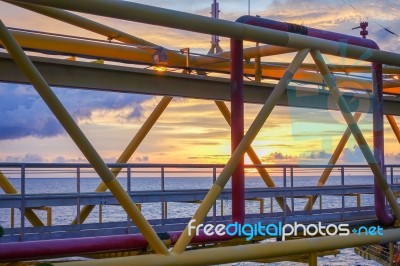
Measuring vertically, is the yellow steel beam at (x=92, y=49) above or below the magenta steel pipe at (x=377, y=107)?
above

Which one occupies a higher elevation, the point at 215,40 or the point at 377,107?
the point at 215,40

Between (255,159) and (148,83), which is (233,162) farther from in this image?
(255,159)

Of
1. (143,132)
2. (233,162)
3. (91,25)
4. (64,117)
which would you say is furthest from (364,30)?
(64,117)

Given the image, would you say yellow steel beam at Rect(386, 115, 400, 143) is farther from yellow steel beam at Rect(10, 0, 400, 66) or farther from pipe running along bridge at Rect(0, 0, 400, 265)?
yellow steel beam at Rect(10, 0, 400, 66)

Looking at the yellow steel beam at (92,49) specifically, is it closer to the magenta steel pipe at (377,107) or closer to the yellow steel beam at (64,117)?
the magenta steel pipe at (377,107)

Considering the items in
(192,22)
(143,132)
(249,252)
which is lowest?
(249,252)

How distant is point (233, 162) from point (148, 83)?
433cm

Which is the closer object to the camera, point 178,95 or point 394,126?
point 178,95

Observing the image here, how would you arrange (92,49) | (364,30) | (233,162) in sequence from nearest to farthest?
1. (233,162)
2. (92,49)
3. (364,30)

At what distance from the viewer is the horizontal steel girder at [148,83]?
10297mm

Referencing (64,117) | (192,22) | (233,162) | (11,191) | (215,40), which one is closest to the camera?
(64,117)

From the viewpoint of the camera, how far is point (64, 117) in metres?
6.70

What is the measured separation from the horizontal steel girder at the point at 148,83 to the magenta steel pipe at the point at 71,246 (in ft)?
11.1

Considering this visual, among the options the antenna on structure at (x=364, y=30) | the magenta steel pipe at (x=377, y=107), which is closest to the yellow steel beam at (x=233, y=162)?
the magenta steel pipe at (x=377, y=107)
